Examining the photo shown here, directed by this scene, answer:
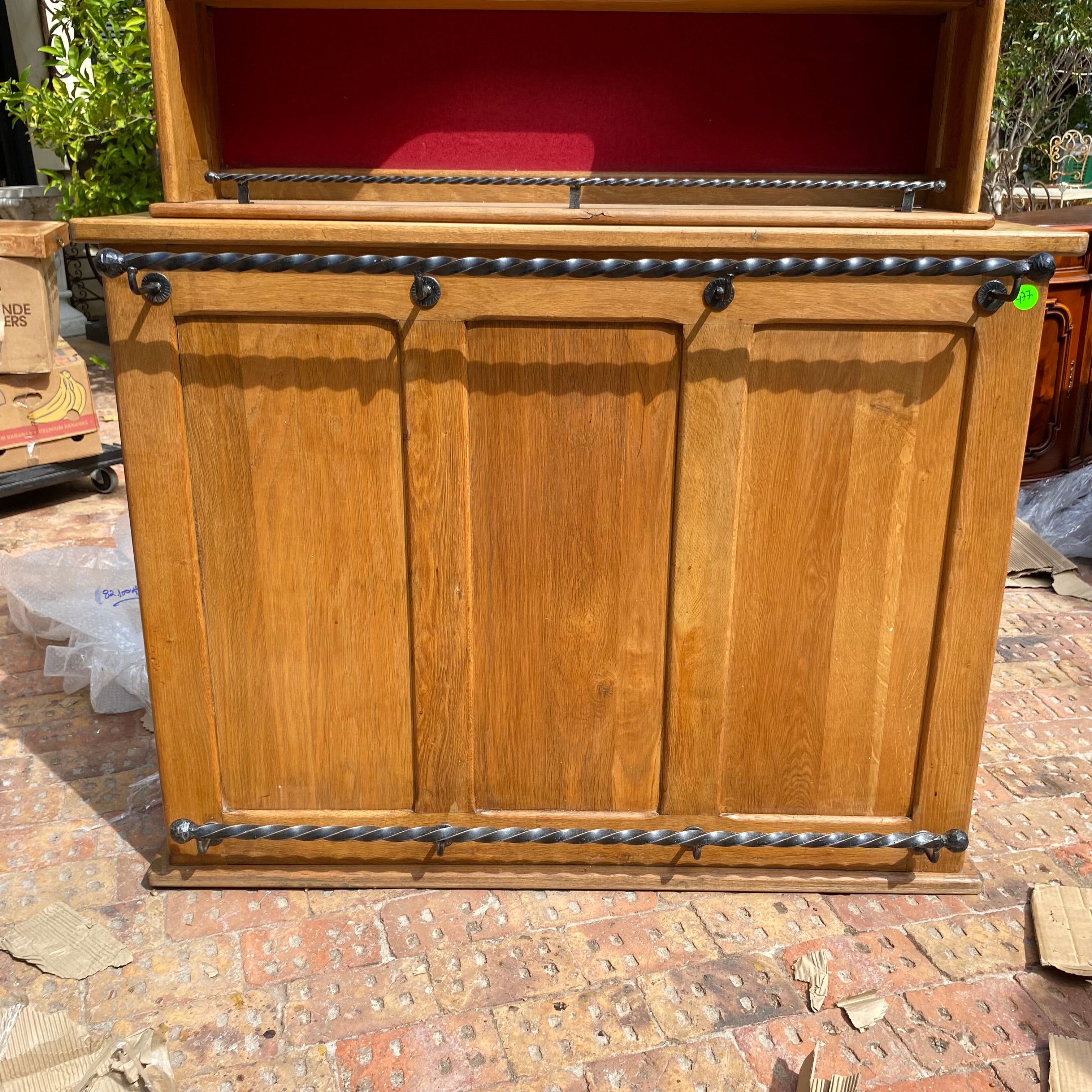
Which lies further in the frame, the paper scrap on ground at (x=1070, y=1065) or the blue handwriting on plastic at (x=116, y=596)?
the blue handwriting on plastic at (x=116, y=596)

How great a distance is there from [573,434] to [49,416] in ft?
10.9

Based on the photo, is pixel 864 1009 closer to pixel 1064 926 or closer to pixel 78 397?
pixel 1064 926

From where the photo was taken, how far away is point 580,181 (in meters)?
2.09

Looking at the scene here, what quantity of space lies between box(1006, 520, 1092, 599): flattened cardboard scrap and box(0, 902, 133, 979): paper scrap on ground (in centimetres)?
317

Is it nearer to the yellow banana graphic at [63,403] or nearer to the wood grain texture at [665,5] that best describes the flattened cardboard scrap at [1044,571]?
the wood grain texture at [665,5]

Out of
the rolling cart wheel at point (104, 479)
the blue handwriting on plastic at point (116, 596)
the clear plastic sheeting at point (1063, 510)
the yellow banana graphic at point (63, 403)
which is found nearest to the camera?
the blue handwriting on plastic at point (116, 596)

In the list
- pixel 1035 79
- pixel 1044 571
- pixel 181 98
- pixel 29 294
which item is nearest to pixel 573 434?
pixel 181 98

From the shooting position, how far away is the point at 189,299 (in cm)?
184

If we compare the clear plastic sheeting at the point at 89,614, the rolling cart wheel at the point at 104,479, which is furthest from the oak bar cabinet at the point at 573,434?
the rolling cart wheel at the point at 104,479

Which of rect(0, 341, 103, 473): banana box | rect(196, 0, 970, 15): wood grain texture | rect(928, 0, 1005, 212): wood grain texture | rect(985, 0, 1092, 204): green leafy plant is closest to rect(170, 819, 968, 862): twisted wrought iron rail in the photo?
rect(928, 0, 1005, 212): wood grain texture

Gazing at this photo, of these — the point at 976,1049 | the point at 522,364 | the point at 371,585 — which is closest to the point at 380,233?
the point at 522,364

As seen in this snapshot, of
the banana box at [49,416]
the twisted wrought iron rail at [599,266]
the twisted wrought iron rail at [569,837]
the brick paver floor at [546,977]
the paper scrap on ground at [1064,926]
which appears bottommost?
Answer: the brick paver floor at [546,977]

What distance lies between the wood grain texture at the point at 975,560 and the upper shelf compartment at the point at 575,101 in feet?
1.30

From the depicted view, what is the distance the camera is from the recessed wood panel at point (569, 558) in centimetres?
189
